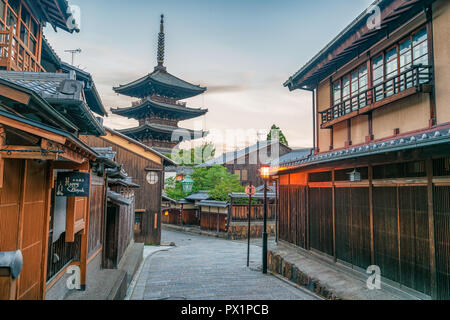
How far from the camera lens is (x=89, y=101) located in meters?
15.6

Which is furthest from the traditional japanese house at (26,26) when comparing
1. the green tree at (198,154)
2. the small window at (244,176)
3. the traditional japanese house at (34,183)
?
the green tree at (198,154)

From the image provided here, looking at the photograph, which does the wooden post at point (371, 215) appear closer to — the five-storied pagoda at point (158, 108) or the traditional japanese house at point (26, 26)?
the traditional japanese house at point (26, 26)

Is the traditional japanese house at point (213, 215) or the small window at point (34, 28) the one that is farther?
the traditional japanese house at point (213, 215)

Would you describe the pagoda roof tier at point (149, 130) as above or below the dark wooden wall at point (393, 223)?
above

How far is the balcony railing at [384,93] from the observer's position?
27.7 ft

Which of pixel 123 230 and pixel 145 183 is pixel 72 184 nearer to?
pixel 123 230

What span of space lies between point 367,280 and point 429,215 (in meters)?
3.06

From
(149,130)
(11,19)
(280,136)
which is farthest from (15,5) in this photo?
(280,136)

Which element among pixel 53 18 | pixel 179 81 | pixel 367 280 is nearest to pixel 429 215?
pixel 367 280

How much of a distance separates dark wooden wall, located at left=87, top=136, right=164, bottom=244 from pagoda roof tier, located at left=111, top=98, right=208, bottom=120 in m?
12.3

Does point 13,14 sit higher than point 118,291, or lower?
higher

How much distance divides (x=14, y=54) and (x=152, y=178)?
58.8 ft

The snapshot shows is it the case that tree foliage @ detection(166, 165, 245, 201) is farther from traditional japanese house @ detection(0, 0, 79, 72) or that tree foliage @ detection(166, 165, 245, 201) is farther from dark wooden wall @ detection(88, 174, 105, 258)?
traditional japanese house @ detection(0, 0, 79, 72)
